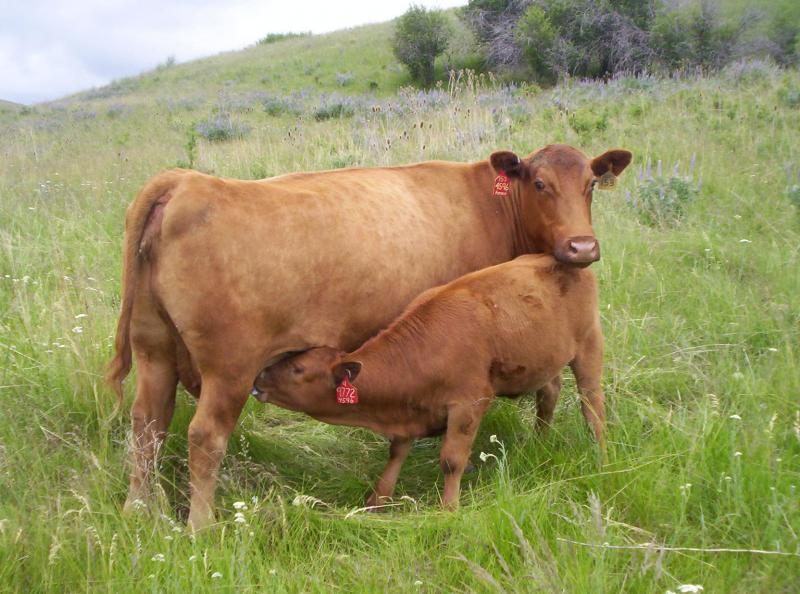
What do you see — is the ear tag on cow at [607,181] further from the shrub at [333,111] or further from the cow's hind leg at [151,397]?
the shrub at [333,111]

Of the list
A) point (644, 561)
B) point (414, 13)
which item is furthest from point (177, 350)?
point (414, 13)

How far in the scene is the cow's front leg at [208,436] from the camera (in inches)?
153

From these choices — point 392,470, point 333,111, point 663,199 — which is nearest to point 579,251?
point 392,470

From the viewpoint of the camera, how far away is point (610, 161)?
17.1ft

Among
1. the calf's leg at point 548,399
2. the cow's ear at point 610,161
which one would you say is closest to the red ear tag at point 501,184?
Answer: the cow's ear at point 610,161

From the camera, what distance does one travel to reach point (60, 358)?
491cm

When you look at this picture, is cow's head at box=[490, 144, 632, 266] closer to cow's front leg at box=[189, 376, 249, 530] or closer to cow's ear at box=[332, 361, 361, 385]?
cow's ear at box=[332, 361, 361, 385]

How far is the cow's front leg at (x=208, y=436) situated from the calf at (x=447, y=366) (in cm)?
23

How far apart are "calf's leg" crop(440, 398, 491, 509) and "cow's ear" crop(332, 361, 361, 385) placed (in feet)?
1.88

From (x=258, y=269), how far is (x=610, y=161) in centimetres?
264

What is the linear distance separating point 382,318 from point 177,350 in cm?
115

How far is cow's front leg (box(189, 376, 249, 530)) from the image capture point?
388cm

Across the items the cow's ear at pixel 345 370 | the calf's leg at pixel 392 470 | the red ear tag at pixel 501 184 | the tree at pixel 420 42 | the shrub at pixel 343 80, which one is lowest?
the calf's leg at pixel 392 470

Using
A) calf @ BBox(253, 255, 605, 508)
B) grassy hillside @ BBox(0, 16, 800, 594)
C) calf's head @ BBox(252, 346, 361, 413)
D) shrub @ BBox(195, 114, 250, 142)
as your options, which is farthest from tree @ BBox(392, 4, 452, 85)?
calf's head @ BBox(252, 346, 361, 413)
